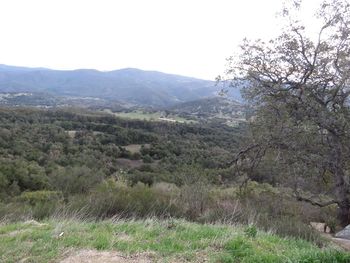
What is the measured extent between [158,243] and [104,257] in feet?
2.65

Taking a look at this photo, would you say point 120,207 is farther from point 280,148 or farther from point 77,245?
point 280,148

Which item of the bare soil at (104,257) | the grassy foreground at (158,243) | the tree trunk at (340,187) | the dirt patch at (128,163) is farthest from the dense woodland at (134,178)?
the bare soil at (104,257)

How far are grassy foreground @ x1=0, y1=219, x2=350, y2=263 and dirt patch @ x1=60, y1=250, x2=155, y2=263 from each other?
0.09 metres

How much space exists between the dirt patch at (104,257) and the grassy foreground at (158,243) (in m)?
0.09

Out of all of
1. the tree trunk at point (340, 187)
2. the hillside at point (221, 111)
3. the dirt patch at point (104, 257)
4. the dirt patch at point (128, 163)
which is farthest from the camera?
the dirt patch at point (128, 163)

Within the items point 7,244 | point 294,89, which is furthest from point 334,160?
point 7,244

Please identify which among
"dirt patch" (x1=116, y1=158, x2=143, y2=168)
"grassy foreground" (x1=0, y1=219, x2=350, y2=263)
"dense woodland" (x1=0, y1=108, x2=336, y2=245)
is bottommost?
"dirt patch" (x1=116, y1=158, x2=143, y2=168)

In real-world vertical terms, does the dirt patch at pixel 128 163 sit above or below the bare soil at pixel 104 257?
below

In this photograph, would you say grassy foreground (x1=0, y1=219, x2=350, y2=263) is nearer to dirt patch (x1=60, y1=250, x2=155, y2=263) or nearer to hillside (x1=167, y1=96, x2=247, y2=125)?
dirt patch (x1=60, y1=250, x2=155, y2=263)

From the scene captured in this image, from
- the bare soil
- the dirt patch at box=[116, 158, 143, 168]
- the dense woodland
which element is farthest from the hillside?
the dirt patch at box=[116, 158, 143, 168]

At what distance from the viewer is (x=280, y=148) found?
1198cm

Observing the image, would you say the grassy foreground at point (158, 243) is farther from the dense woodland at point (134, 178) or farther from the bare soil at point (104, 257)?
the dense woodland at point (134, 178)

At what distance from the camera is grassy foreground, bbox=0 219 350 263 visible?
4777 millimetres

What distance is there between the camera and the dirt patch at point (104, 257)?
4719mm
